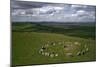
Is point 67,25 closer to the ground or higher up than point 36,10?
closer to the ground

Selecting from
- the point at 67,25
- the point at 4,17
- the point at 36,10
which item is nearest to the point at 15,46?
the point at 4,17

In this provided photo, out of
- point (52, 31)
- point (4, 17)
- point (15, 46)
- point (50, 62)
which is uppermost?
point (4, 17)

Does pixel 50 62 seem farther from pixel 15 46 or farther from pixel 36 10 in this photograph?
pixel 36 10

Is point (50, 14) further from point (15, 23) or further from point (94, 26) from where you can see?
point (94, 26)

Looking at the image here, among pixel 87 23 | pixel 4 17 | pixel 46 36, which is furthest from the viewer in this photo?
pixel 87 23

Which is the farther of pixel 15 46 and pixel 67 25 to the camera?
pixel 67 25

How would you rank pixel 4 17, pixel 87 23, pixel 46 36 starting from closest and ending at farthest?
pixel 4 17 → pixel 46 36 → pixel 87 23

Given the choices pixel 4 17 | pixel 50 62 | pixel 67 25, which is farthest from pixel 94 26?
pixel 4 17
